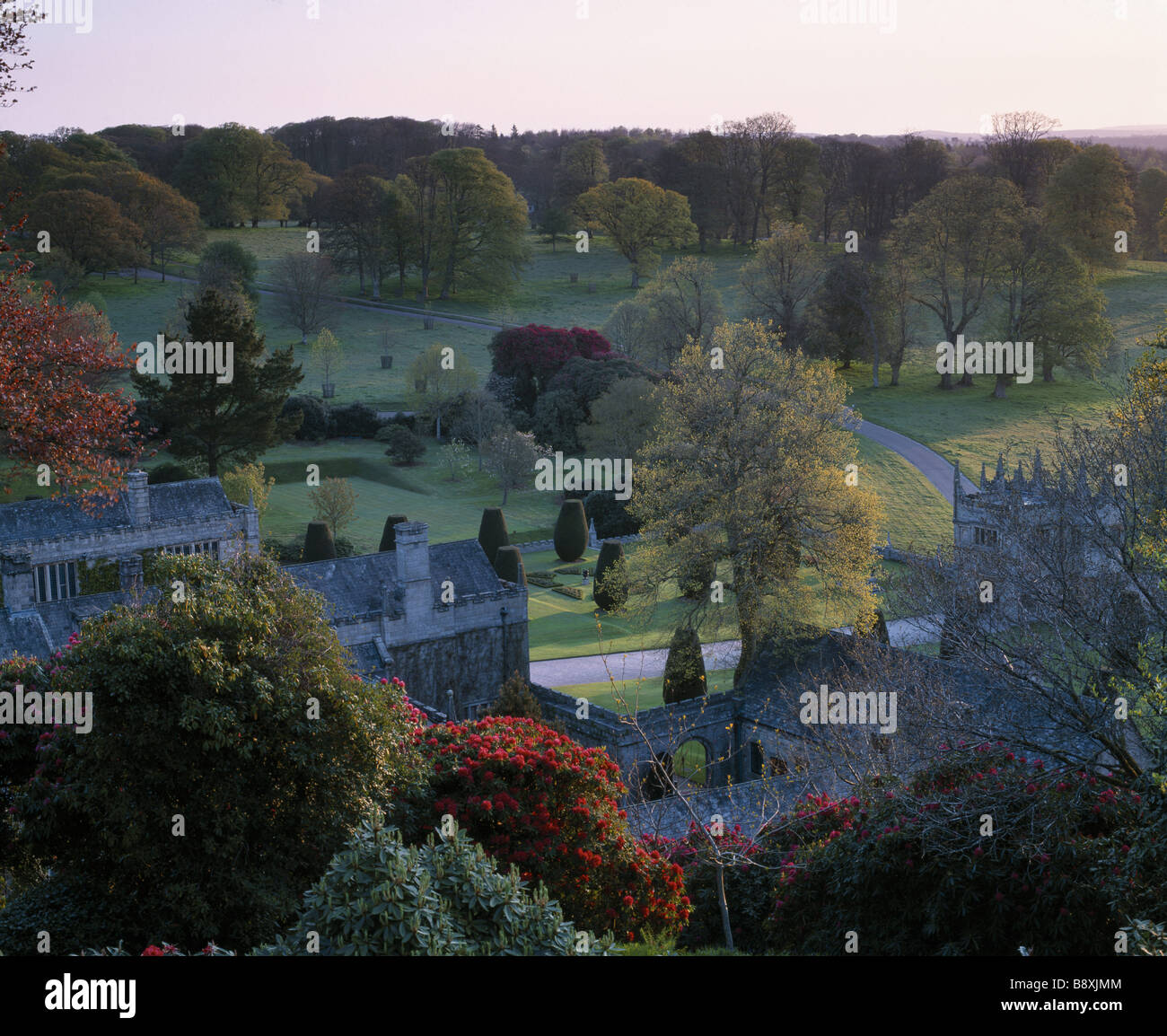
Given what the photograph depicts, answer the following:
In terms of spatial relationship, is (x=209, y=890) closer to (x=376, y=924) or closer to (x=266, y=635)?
(x=266, y=635)

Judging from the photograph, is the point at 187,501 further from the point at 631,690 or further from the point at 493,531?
the point at 631,690

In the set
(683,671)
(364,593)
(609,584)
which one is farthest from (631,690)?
(364,593)

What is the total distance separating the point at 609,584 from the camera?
4397cm

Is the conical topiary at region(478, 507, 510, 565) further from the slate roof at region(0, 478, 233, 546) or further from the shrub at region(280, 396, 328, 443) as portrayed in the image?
the shrub at region(280, 396, 328, 443)

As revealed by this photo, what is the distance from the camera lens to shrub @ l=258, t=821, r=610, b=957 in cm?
1091

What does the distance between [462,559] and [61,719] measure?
2152 cm

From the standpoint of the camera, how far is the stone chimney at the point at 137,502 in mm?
41688

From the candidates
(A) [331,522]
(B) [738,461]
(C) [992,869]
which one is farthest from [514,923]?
(A) [331,522]

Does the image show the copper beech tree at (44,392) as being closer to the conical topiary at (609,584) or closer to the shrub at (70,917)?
the shrub at (70,917)

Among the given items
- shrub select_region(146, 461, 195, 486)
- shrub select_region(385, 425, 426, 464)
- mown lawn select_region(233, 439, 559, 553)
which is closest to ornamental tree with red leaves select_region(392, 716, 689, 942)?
mown lawn select_region(233, 439, 559, 553)

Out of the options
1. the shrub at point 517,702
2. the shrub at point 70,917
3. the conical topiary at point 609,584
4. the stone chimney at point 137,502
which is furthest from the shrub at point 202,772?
the stone chimney at point 137,502

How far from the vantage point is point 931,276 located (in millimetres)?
84500

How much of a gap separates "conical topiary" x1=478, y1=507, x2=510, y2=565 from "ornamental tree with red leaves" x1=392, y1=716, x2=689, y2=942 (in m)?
35.9

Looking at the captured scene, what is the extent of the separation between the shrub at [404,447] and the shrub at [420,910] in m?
60.1
